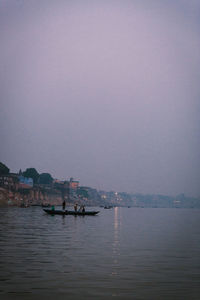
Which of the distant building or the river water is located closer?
the river water

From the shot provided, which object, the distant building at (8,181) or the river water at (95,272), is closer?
the river water at (95,272)

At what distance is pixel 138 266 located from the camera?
19.9m

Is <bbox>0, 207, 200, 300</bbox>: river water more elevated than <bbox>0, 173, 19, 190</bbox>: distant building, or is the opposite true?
<bbox>0, 173, 19, 190</bbox>: distant building

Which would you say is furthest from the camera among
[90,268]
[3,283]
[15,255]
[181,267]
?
[15,255]

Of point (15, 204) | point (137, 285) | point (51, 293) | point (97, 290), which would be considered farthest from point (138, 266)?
point (15, 204)

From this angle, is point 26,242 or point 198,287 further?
point 26,242

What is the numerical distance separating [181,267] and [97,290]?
7.35m

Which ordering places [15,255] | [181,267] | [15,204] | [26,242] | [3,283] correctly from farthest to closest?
[15,204]
[26,242]
[15,255]
[181,267]
[3,283]

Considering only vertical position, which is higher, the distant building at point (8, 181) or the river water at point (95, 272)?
the distant building at point (8, 181)

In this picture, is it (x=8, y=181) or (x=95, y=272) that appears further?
(x=8, y=181)

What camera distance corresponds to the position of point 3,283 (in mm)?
14961

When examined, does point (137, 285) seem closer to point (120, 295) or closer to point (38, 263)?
point (120, 295)

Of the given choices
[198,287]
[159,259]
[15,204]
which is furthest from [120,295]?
[15,204]

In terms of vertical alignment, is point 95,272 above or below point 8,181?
below
